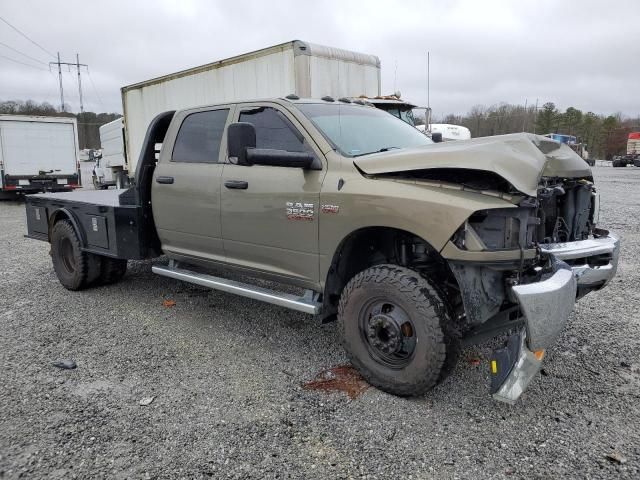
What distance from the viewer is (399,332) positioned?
3.27 metres

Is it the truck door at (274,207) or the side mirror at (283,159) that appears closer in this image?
the side mirror at (283,159)

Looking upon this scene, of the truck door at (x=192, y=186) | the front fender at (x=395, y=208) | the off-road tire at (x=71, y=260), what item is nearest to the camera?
the front fender at (x=395, y=208)

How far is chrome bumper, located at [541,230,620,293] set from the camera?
3.33 metres

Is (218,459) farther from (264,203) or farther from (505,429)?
(264,203)

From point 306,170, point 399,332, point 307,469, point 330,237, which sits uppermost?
point 306,170

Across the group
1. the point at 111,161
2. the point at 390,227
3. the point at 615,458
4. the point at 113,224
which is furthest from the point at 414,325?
the point at 111,161

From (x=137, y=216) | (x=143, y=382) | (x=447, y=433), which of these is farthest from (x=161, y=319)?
(x=447, y=433)

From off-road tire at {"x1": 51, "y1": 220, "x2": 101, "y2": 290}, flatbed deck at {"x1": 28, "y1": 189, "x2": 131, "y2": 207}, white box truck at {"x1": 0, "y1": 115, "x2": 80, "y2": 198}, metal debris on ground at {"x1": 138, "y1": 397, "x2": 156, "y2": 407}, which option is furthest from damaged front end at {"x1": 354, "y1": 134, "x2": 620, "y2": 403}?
white box truck at {"x1": 0, "y1": 115, "x2": 80, "y2": 198}

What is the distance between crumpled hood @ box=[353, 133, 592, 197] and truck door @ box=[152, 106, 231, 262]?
153cm

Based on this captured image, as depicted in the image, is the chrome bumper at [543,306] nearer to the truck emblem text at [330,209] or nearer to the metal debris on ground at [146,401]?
the truck emblem text at [330,209]

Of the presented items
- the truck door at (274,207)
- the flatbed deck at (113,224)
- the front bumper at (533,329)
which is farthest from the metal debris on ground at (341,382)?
the flatbed deck at (113,224)

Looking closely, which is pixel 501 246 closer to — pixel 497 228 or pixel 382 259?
pixel 497 228

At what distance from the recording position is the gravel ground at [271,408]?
271 centimetres

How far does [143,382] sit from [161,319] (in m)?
1.43
